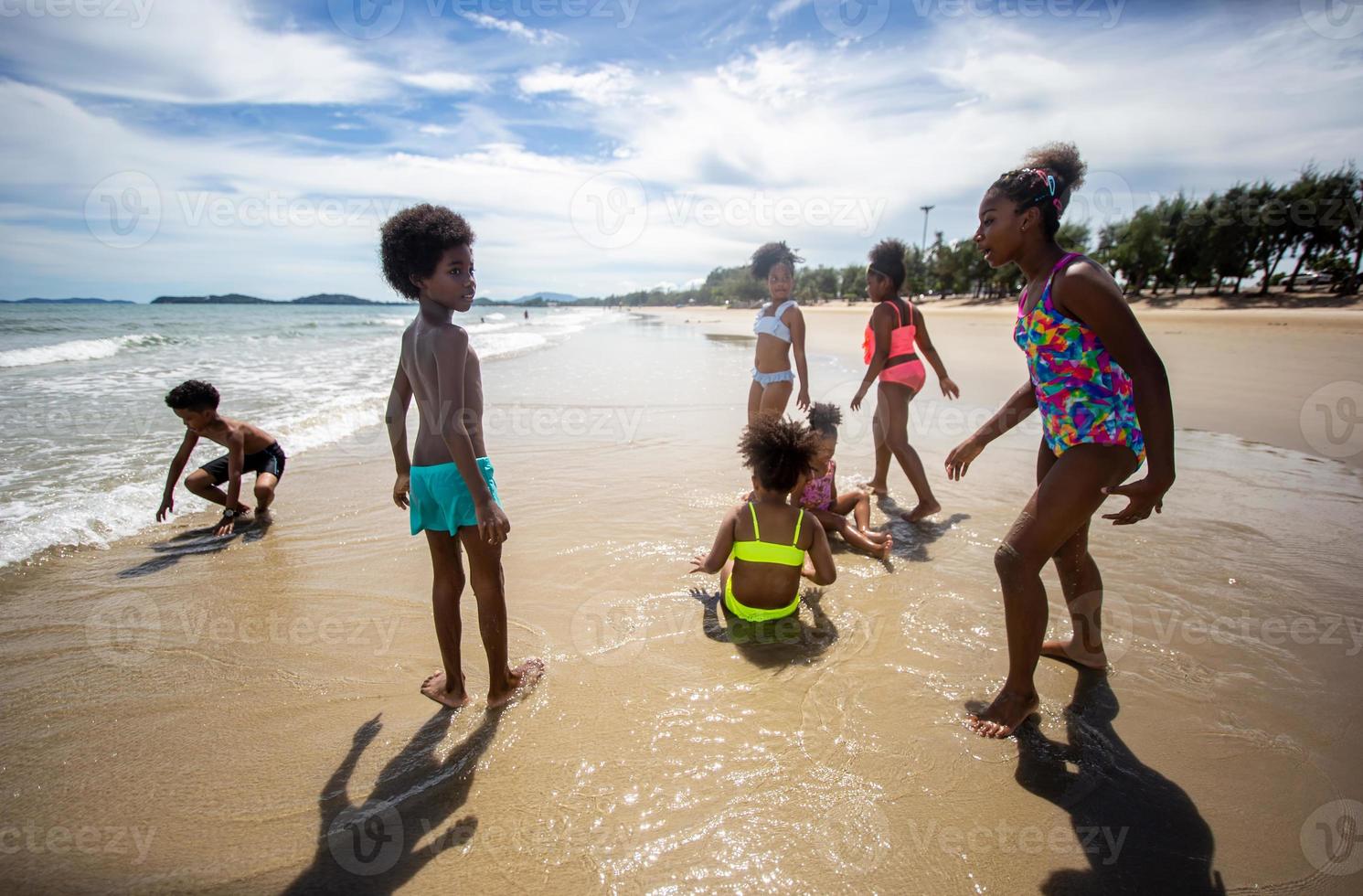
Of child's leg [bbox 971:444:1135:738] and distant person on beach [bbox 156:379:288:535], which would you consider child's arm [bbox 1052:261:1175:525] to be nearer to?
child's leg [bbox 971:444:1135:738]

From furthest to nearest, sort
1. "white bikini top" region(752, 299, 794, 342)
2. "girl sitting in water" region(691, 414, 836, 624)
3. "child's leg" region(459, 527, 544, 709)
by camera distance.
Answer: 1. "white bikini top" region(752, 299, 794, 342)
2. "girl sitting in water" region(691, 414, 836, 624)
3. "child's leg" region(459, 527, 544, 709)

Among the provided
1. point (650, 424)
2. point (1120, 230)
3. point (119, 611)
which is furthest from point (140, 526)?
point (1120, 230)

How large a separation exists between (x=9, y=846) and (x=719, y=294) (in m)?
133

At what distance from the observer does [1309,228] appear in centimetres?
3591

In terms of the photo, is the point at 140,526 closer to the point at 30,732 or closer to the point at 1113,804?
the point at 30,732

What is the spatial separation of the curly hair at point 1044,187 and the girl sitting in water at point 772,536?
4.73 ft

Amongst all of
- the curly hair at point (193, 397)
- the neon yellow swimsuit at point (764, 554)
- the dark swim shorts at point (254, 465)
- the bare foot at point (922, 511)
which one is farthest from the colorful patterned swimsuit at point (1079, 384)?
the dark swim shorts at point (254, 465)

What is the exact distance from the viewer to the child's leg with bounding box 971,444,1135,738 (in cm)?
238

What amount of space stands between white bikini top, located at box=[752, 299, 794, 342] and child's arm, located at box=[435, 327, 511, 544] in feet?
11.5

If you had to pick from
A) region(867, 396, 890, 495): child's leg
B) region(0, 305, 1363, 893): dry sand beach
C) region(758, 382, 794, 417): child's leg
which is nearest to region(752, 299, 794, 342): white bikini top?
region(758, 382, 794, 417): child's leg

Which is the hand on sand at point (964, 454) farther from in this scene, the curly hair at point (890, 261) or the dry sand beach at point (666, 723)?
the curly hair at point (890, 261)

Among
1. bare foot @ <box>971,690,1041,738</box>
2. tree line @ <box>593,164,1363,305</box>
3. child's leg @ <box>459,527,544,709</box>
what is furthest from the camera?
tree line @ <box>593,164,1363,305</box>

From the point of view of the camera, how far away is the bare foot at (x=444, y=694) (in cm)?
Answer: 270

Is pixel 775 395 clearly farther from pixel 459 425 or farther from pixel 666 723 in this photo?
pixel 459 425
